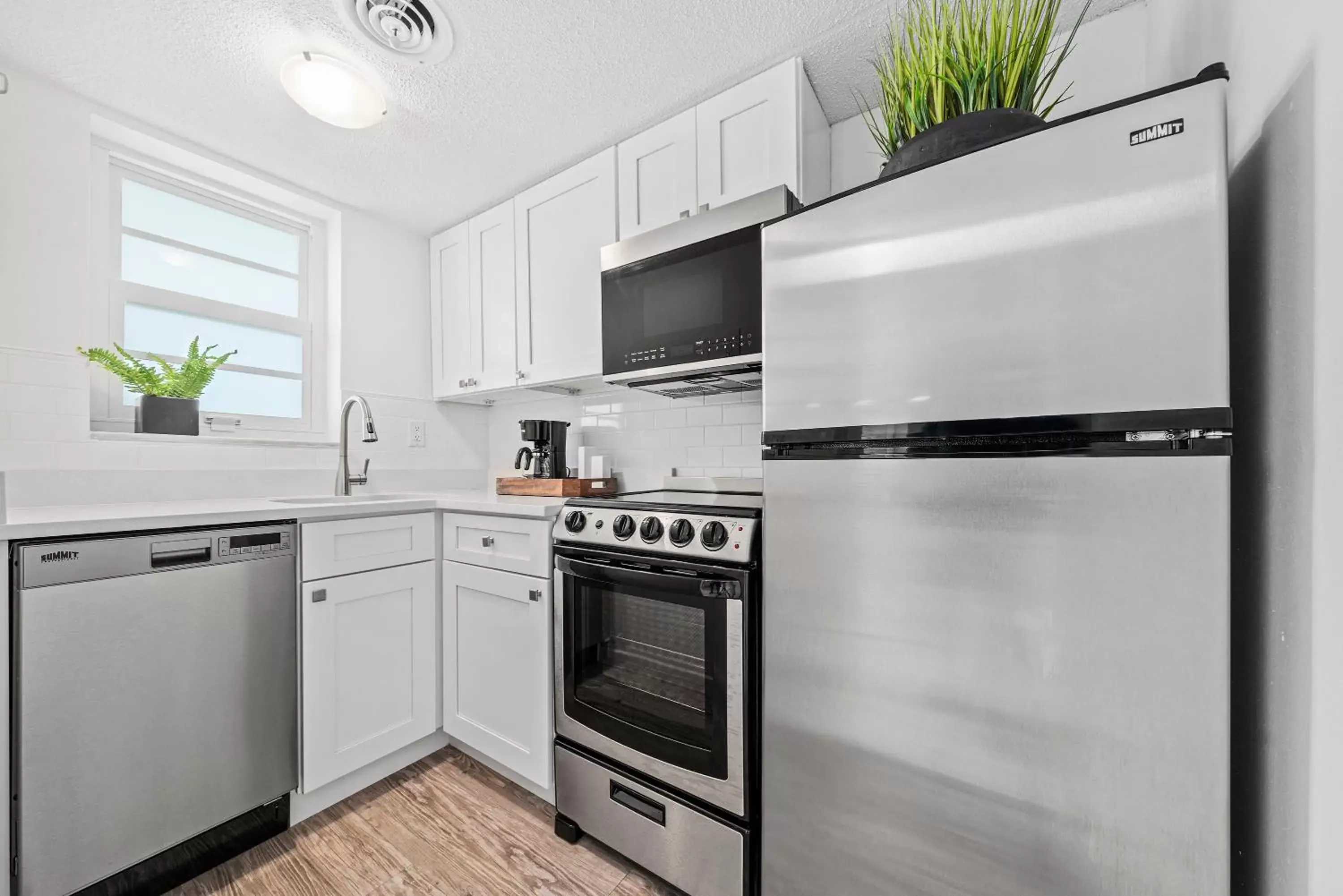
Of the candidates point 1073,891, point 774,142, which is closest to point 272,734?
point 1073,891

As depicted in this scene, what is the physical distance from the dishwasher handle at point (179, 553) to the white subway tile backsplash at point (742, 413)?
1.67 meters

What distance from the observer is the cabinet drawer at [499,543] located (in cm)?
165

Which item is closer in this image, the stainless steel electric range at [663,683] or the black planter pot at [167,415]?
the stainless steel electric range at [663,683]

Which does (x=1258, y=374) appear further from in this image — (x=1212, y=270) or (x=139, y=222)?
(x=139, y=222)

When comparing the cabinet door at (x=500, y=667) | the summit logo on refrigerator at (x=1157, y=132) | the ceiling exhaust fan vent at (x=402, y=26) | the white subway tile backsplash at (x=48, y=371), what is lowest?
the cabinet door at (x=500, y=667)

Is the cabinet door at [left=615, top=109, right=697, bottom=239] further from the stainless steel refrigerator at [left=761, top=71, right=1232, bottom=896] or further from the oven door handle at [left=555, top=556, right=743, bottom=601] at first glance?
the oven door handle at [left=555, top=556, right=743, bottom=601]

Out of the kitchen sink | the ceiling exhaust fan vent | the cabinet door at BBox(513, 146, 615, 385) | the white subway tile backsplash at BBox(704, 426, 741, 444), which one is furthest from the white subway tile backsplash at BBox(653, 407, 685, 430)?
the ceiling exhaust fan vent

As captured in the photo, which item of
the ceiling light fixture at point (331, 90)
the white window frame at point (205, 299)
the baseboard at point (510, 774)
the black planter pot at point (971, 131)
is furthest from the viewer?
the white window frame at point (205, 299)

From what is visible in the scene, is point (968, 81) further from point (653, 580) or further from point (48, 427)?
point (48, 427)

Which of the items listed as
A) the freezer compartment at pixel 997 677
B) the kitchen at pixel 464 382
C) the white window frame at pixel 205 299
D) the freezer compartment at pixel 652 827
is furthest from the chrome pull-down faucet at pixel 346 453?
the freezer compartment at pixel 997 677

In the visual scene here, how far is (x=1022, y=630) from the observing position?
79 cm

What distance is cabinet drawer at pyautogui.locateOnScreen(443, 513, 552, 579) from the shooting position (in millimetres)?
1649

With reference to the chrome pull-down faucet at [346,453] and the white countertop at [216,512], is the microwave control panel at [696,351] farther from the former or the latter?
the chrome pull-down faucet at [346,453]

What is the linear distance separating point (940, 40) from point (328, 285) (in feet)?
8.85
